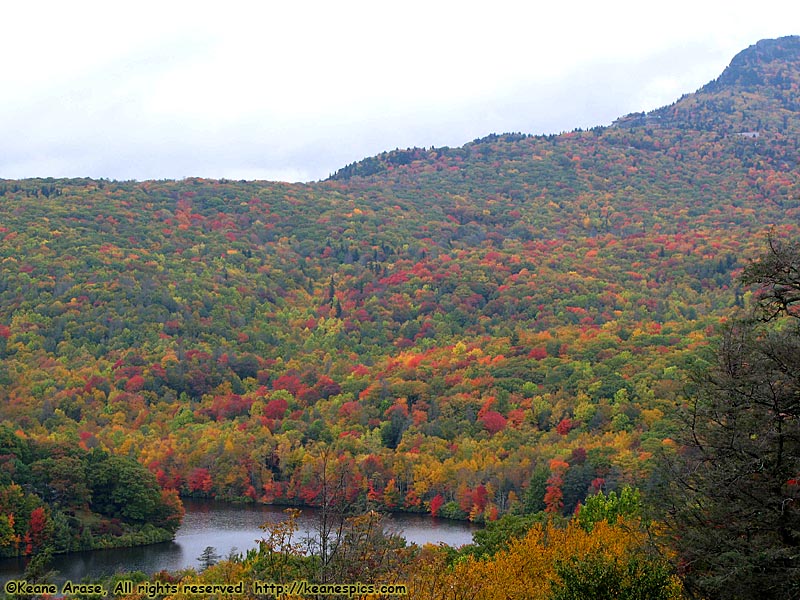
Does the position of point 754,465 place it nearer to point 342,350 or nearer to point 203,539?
point 203,539

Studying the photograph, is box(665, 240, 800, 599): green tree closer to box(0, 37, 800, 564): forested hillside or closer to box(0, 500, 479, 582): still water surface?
box(0, 500, 479, 582): still water surface

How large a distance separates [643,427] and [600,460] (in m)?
10.6

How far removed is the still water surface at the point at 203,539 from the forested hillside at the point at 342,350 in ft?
12.6

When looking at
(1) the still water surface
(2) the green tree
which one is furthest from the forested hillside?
(2) the green tree

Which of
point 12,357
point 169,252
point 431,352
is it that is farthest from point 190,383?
point 169,252

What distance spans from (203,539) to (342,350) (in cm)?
7514

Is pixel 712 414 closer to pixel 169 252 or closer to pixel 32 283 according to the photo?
pixel 32 283

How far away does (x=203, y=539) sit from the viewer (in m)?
69.2

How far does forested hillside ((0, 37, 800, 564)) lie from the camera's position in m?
86.9

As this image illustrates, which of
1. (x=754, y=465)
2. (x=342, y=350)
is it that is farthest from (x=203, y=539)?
(x=342, y=350)

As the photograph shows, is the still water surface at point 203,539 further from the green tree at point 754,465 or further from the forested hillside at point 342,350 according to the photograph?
the green tree at point 754,465

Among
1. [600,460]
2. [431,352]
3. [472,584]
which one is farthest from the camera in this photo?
[431,352]

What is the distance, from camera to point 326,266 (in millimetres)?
179750

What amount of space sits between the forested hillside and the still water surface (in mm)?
3836
